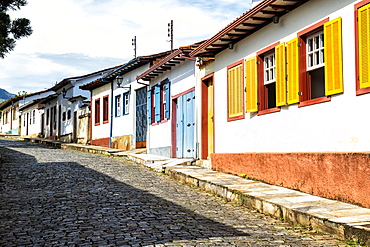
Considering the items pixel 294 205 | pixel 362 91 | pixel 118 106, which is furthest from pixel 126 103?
pixel 362 91

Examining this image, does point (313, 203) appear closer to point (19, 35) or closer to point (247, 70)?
point (247, 70)

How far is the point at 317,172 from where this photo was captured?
7938 millimetres

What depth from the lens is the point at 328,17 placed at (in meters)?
7.93

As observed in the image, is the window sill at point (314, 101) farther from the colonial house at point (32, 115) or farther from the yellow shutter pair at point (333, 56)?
the colonial house at point (32, 115)

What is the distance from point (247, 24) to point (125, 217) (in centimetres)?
559

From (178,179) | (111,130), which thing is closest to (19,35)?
(111,130)

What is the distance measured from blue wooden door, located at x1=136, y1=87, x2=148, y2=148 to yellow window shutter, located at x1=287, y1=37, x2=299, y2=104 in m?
12.2

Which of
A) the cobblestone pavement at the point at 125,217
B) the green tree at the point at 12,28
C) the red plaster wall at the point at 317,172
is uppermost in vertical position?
the green tree at the point at 12,28

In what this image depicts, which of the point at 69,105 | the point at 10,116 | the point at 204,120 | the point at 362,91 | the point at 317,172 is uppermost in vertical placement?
the point at 10,116

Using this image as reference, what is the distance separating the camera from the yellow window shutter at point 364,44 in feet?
22.4

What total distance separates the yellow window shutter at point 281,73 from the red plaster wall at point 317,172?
1137mm

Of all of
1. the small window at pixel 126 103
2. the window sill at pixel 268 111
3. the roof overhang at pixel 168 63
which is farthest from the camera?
the small window at pixel 126 103

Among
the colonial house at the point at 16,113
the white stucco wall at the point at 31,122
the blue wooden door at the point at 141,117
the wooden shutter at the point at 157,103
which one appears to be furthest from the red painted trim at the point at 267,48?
the colonial house at the point at 16,113

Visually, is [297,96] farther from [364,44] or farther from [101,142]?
[101,142]
